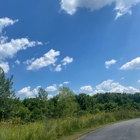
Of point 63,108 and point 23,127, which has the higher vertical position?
point 63,108

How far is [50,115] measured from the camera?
16406 millimetres

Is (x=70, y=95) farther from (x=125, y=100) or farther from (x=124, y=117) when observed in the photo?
(x=125, y=100)

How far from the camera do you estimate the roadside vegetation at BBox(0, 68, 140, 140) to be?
11859 mm

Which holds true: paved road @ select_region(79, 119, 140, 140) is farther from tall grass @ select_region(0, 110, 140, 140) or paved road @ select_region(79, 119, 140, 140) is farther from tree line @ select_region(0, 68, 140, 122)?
tree line @ select_region(0, 68, 140, 122)

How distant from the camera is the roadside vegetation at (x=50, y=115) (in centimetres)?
1186

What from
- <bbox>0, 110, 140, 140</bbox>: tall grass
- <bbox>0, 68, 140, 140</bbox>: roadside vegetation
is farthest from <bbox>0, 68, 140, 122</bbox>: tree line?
<bbox>0, 110, 140, 140</bbox>: tall grass

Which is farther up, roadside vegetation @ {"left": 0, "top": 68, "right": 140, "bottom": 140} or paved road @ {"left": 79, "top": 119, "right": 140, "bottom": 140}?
roadside vegetation @ {"left": 0, "top": 68, "right": 140, "bottom": 140}

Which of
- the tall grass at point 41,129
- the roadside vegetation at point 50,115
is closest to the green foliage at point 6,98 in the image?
the roadside vegetation at point 50,115

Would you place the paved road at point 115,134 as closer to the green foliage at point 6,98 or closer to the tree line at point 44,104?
the tree line at point 44,104

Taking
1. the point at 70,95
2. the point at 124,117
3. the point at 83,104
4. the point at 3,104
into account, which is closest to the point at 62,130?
the point at 124,117

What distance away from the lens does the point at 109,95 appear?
122062mm

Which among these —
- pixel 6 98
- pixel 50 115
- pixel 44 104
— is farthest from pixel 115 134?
pixel 44 104

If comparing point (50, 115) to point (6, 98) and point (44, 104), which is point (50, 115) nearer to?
point (6, 98)

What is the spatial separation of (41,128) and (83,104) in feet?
293
